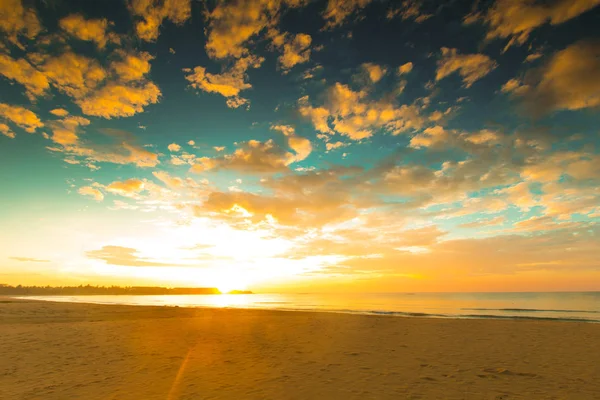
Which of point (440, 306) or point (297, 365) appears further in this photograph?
point (440, 306)

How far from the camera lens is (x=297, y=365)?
1215cm

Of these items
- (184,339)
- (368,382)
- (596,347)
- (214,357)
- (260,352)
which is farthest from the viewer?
(184,339)

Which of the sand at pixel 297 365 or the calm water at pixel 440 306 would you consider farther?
the calm water at pixel 440 306

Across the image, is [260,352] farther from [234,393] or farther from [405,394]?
[405,394]

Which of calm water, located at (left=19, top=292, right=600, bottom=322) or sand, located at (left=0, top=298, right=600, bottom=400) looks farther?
calm water, located at (left=19, top=292, right=600, bottom=322)

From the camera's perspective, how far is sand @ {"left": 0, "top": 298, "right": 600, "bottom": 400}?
896cm

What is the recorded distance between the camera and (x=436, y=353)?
1411 centimetres

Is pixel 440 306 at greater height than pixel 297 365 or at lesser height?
greater

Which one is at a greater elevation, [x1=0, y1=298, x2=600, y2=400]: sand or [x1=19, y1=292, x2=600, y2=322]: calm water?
[x1=19, y1=292, x2=600, y2=322]: calm water

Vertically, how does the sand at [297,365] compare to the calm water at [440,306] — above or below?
below

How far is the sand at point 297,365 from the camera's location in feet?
29.4

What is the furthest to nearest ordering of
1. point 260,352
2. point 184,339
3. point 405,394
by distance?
point 184,339, point 260,352, point 405,394

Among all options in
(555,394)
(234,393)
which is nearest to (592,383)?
Answer: (555,394)

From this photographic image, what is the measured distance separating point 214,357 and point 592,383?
1353 centimetres
